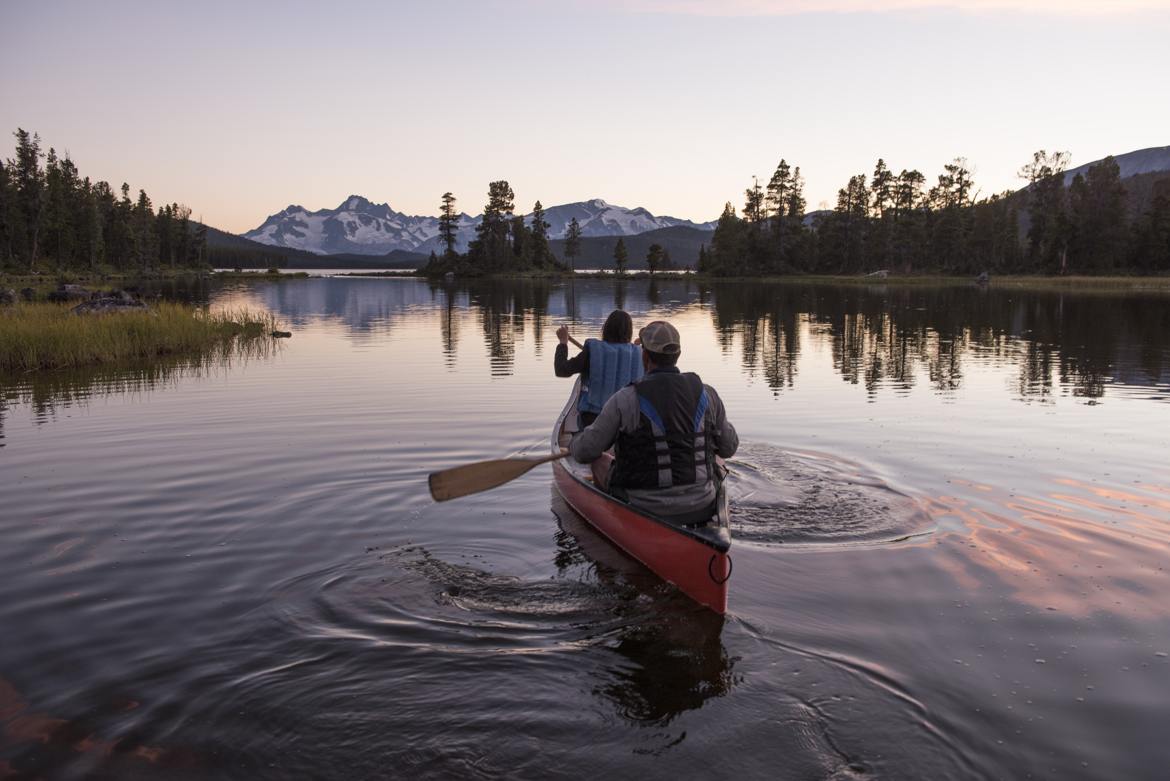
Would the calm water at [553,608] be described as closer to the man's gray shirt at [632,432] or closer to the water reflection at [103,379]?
the man's gray shirt at [632,432]

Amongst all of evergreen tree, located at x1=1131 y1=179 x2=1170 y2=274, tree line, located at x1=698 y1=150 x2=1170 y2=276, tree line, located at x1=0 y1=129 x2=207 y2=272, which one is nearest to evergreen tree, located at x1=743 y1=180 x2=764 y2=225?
tree line, located at x1=698 y1=150 x2=1170 y2=276

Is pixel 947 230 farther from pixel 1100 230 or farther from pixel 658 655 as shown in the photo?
pixel 658 655

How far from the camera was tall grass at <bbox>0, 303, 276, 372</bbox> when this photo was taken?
2197 cm

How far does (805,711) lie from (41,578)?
736cm

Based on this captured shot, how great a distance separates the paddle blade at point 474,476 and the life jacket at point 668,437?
1712mm

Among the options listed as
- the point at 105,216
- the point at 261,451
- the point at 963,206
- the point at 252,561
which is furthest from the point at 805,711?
the point at 105,216

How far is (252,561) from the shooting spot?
809cm

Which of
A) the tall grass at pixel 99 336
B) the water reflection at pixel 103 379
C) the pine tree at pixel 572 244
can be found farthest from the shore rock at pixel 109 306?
the pine tree at pixel 572 244

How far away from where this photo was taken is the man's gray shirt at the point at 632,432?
6676 millimetres

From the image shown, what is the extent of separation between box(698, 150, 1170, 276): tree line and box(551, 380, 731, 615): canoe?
10816 centimetres

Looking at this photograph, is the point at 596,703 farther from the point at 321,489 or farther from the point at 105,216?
the point at 105,216

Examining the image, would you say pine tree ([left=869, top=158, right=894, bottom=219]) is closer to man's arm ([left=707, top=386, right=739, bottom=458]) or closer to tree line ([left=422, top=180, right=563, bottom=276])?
tree line ([left=422, top=180, right=563, bottom=276])

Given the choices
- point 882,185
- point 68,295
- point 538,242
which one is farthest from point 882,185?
point 68,295

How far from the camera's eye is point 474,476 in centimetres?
844
